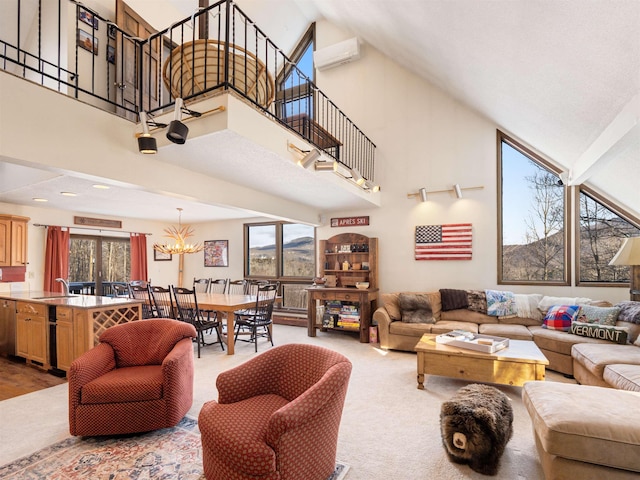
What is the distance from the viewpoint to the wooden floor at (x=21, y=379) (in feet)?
11.3

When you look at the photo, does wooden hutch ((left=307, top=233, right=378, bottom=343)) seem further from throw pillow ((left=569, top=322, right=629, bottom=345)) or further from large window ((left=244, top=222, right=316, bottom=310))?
throw pillow ((left=569, top=322, right=629, bottom=345))

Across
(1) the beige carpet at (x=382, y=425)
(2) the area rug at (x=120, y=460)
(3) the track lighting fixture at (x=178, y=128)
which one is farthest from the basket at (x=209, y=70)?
(1) the beige carpet at (x=382, y=425)

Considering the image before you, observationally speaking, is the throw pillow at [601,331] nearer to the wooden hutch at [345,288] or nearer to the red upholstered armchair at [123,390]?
the wooden hutch at [345,288]

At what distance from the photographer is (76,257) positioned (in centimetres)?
683

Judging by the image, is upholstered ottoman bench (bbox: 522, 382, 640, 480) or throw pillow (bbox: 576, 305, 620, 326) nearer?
upholstered ottoman bench (bbox: 522, 382, 640, 480)

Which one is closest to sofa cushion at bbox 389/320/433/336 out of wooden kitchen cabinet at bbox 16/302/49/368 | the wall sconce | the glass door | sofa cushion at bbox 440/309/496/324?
sofa cushion at bbox 440/309/496/324

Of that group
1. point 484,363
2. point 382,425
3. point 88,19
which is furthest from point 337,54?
point 382,425

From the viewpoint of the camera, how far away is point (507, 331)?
426 centimetres

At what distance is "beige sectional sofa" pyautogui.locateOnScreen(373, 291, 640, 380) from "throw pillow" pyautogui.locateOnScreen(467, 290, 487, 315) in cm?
7

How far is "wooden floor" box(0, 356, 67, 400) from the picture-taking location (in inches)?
135

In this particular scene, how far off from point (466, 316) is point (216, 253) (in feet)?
19.4

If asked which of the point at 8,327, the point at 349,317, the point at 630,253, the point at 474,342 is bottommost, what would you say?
the point at 349,317

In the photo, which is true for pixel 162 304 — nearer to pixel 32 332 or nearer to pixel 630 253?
pixel 32 332

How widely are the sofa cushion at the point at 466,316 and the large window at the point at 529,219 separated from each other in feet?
2.52
